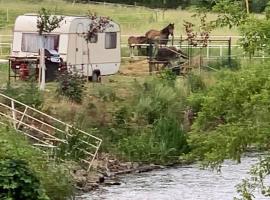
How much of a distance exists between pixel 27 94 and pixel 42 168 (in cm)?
955

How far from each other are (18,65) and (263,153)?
61.4ft

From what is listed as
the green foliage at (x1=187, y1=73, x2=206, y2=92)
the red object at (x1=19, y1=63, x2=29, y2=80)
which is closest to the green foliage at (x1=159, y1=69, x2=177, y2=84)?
the green foliage at (x1=187, y1=73, x2=206, y2=92)

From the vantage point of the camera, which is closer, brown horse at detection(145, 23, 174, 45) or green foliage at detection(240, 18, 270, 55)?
green foliage at detection(240, 18, 270, 55)

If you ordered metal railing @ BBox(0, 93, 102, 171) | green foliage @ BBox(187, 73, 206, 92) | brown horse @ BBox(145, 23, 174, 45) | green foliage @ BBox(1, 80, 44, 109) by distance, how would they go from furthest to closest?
brown horse @ BBox(145, 23, 174, 45)
green foliage @ BBox(187, 73, 206, 92)
green foliage @ BBox(1, 80, 44, 109)
metal railing @ BBox(0, 93, 102, 171)

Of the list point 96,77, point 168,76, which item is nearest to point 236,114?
point 168,76

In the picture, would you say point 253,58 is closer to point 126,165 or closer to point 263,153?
point 263,153

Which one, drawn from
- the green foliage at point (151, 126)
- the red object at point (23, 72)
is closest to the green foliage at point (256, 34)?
the green foliage at point (151, 126)

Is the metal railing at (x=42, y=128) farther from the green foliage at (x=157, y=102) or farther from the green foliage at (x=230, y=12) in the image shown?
the green foliage at (x=230, y=12)

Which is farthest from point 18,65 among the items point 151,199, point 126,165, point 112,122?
point 151,199

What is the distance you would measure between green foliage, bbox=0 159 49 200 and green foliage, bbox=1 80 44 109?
1253 centimetres

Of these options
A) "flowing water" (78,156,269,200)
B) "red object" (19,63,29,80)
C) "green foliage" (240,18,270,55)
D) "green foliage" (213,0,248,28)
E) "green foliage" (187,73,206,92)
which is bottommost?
"flowing water" (78,156,269,200)

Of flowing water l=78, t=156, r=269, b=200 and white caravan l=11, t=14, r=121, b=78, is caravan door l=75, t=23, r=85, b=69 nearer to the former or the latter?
white caravan l=11, t=14, r=121, b=78

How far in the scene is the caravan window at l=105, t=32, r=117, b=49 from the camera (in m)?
36.0

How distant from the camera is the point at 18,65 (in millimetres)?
33094
